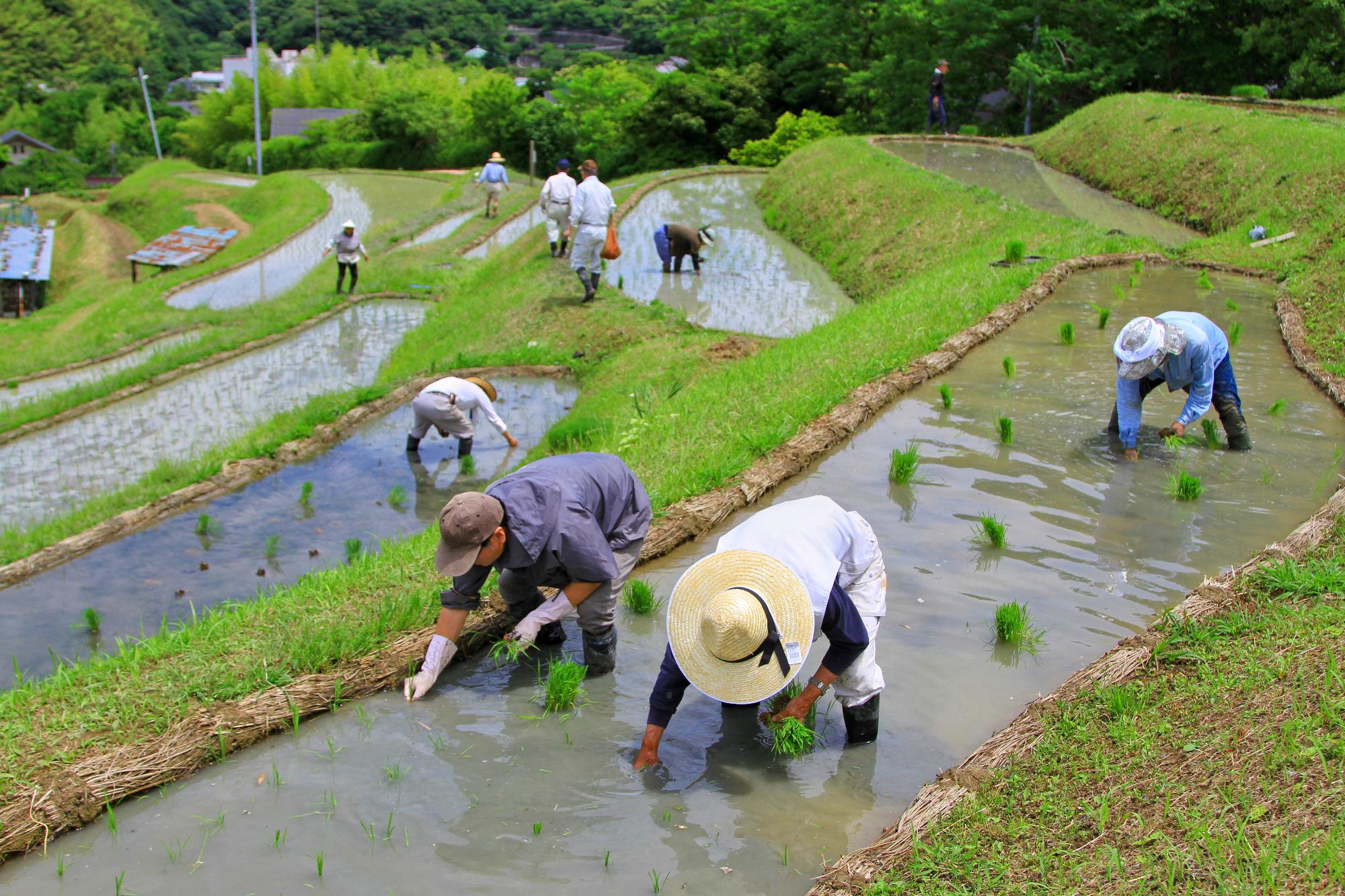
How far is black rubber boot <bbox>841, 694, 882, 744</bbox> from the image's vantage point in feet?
14.3

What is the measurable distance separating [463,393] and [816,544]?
6.02 metres

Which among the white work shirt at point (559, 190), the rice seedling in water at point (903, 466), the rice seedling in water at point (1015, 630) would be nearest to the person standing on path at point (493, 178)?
the white work shirt at point (559, 190)

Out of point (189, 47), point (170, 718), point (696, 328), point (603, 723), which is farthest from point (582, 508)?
point (189, 47)

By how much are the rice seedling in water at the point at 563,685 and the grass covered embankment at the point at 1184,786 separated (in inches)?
65.1

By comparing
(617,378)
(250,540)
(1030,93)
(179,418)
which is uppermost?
(1030,93)

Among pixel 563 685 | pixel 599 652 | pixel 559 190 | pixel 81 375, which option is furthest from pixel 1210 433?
pixel 81 375

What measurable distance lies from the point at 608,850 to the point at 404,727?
51.1 inches

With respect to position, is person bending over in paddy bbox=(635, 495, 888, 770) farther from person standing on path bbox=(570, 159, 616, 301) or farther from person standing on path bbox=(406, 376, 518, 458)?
person standing on path bbox=(570, 159, 616, 301)

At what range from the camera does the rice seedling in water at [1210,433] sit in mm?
7438

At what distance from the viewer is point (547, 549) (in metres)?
4.66

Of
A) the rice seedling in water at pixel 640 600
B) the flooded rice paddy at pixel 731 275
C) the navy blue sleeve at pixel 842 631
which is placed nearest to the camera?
the navy blue sleeve at pixel 842 631

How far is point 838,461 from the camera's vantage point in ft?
25.1

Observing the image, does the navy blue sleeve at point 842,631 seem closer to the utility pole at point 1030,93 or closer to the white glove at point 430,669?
the white glove at point 430,669

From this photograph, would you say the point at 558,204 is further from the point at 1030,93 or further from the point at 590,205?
the point at 1030,93
